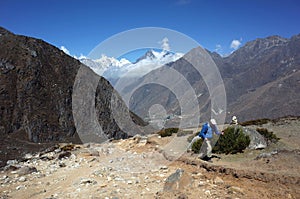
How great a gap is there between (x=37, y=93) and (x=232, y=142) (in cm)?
7490

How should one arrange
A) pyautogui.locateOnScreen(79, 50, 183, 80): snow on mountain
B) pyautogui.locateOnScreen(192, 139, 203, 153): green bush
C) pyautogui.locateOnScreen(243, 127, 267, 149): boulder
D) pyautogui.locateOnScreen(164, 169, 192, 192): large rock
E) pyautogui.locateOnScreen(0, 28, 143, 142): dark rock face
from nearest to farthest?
pyautogui.locateOnScreen(164, 169, 192, 192): large rock, pyautogui.locateOnScreen(243, 127, 267, 149): boulder, pyautogui.locateOnScreen(192, 139, 203, 153): green bush, pyautogui.locateOnScreen(79, 50, 183, 80): snow on mountain, pyautogui.locateOnScreen(0, 28, 143, 142): dark rock face

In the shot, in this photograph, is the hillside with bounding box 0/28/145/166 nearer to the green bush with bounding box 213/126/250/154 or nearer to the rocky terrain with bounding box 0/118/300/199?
the green bush with bounding box 213/126/250/154

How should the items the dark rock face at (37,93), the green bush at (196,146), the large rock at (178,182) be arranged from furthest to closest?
the dark rock face at (37,93)
the green bush at (196,146)
the large rock at (178,182)

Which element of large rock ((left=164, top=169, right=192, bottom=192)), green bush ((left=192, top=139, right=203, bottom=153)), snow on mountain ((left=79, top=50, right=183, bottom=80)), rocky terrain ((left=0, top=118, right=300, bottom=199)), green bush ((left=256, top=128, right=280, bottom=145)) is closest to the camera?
rocky terrain ((left=0, top=118, right=300, bottom=199))

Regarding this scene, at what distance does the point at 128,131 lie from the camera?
103 m

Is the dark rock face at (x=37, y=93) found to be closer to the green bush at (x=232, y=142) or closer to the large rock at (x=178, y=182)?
the green bush at (x=232, y=142)

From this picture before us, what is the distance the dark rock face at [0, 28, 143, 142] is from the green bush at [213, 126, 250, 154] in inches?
2402

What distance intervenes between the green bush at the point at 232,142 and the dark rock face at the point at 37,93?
6101cm

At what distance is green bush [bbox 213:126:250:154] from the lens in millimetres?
15172

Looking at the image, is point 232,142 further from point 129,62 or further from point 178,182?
point 129,62

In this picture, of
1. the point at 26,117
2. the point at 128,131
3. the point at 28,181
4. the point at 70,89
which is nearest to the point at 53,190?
the point at 28,181

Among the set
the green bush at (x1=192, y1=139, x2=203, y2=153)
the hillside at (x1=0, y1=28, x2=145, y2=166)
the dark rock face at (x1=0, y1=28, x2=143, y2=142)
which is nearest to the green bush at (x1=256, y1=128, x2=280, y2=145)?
the green bush at (x1=192, y1=139, x2=203, y2=153)

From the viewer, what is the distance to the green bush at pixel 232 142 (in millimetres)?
15172

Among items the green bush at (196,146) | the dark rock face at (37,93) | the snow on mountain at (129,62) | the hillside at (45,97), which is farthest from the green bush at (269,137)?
the dark rock face at (37,93)
